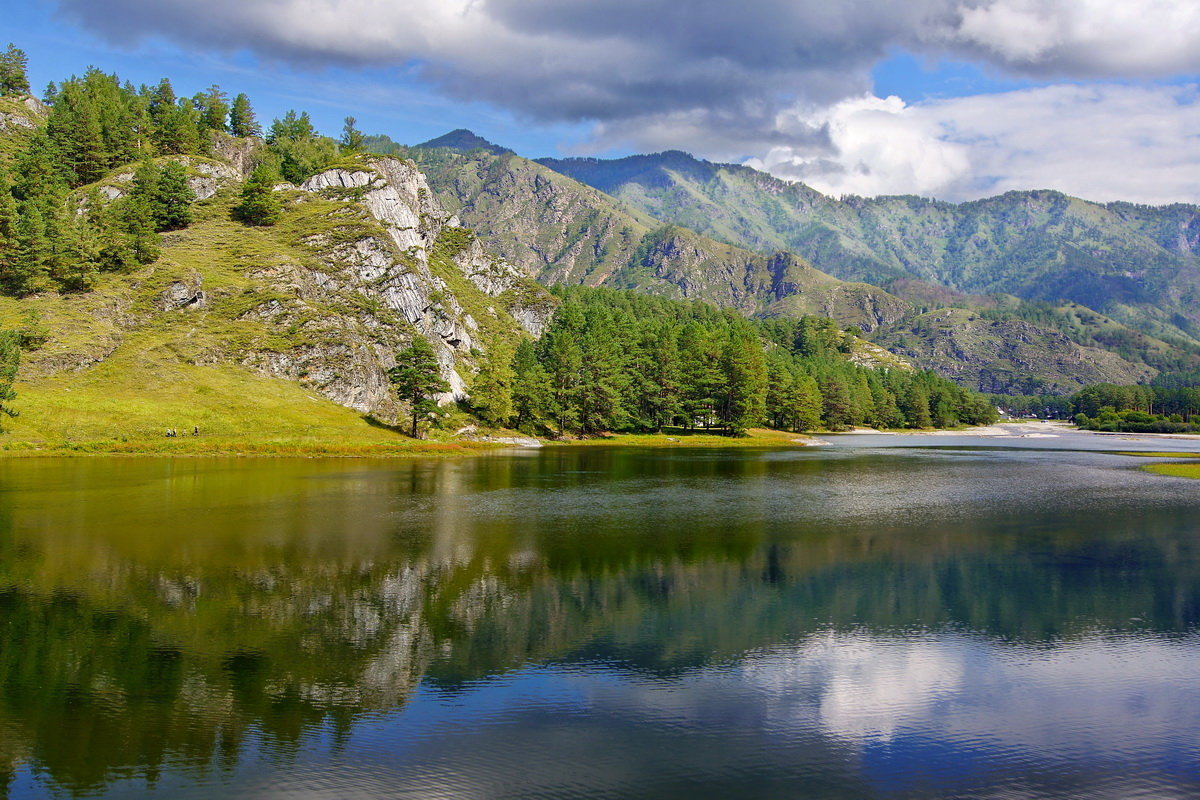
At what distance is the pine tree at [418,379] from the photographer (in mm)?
134250

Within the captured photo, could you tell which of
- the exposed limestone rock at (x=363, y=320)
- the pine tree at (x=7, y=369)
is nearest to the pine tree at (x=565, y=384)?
the exposed limestone rock at (x=363, y=320)

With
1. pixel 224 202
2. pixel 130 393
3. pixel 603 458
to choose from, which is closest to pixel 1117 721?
Answer: pixel 603 458

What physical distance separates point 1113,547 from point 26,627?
6317cm

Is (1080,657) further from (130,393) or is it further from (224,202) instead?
(224,202)

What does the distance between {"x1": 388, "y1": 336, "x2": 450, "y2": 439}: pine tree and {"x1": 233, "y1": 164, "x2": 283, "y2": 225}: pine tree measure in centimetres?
7821

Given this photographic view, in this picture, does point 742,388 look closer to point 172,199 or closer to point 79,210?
point 172,199

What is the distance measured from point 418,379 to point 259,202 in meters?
86.4

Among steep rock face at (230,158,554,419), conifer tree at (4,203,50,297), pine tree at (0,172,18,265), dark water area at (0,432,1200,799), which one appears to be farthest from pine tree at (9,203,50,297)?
dark water area at (0,432,1200,799)

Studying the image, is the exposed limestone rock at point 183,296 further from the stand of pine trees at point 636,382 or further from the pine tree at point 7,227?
the stand of pine trees at point 636,382

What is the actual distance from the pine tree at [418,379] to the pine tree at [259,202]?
257 ft

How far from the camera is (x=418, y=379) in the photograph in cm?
13375

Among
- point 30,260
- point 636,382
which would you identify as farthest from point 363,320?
point 636,382

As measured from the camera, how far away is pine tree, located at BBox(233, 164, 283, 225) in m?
185

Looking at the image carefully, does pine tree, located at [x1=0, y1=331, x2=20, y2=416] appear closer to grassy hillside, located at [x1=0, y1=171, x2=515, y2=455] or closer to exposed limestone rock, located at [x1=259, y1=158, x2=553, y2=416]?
grassy hillside, located at [x1=0, y1=171, x2=515, y2=455]
